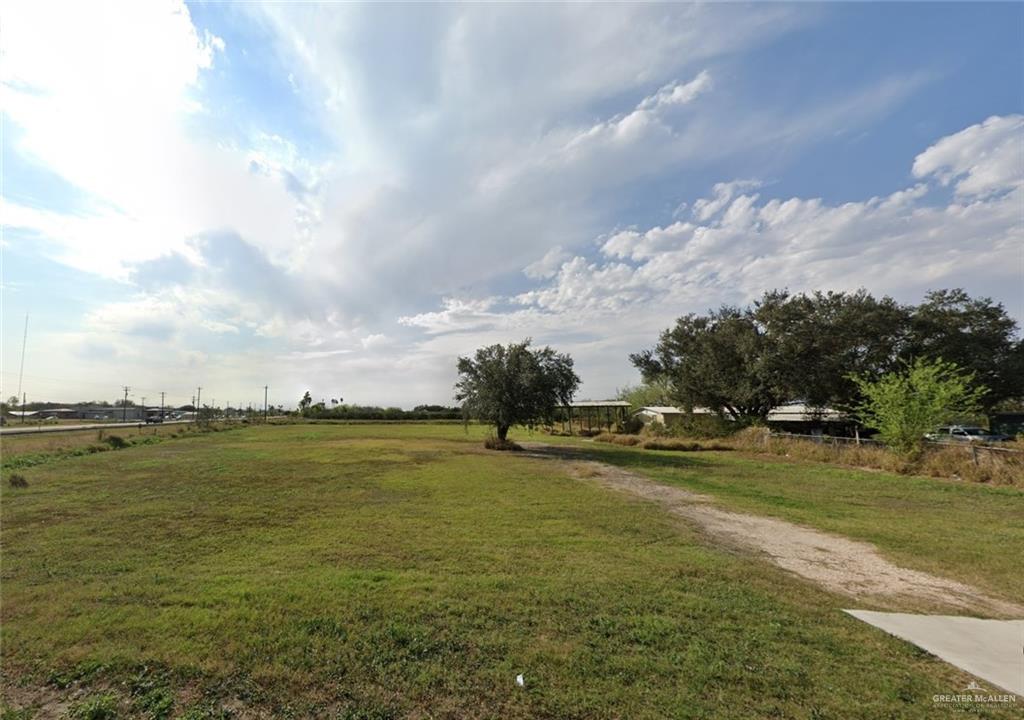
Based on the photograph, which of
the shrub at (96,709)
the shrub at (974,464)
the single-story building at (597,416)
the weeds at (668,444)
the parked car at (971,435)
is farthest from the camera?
the single-story building at (597,416)

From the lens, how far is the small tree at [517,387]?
92.1ft

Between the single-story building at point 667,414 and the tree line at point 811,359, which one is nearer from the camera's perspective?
the tree line at point 811,359

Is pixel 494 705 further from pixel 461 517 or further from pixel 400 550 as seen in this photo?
pixel 461 517

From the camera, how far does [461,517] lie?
916cm

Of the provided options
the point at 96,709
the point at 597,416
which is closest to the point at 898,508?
the point at 96,709

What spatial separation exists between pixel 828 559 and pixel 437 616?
6328 mm

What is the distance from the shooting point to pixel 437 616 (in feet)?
14.6

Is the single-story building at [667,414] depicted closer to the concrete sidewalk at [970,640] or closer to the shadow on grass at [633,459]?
the shadow on grass at [633,459]

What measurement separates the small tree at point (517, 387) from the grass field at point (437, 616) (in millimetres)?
Result: 17843

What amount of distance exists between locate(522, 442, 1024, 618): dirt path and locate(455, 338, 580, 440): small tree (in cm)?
1645

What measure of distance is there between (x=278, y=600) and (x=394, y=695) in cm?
235

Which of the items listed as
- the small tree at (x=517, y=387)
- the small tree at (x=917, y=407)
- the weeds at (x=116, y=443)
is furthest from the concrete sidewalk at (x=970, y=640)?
the weeds at (x=116, y=443)

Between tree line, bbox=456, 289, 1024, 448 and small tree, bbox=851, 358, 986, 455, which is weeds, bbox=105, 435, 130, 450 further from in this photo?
small tree, bbox=851, 358, 986, 455

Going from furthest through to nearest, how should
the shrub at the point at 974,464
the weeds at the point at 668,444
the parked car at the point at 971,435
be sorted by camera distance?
1. the weeds at the point at 668,444
2. the parked car at the point at 971,435
3. the shrub at the point at 974,464
